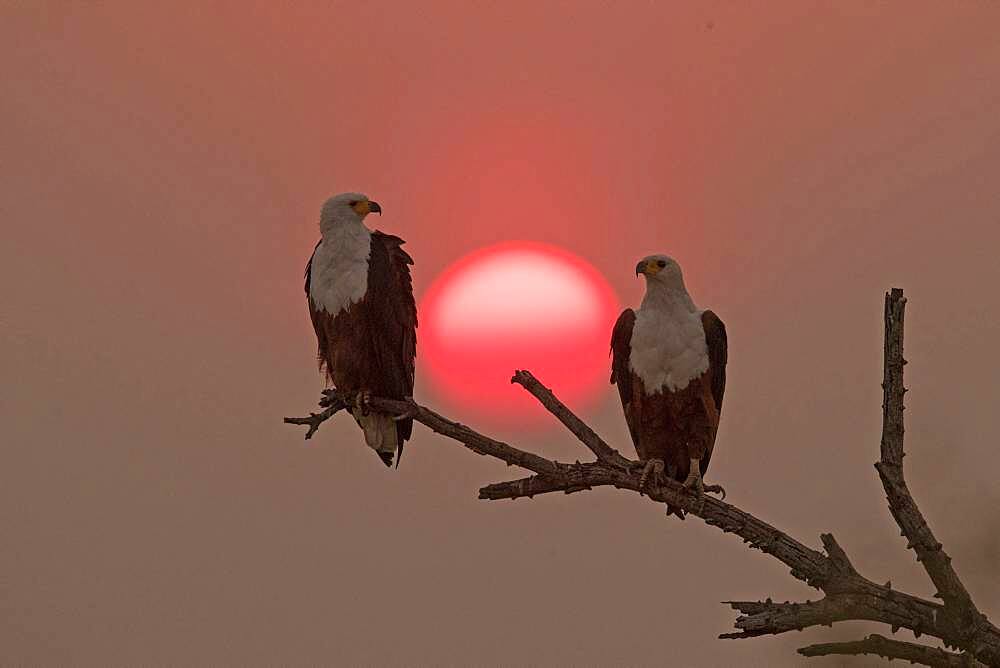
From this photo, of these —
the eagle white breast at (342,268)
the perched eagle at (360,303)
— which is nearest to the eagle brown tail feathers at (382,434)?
the perched eagle at (360,303)

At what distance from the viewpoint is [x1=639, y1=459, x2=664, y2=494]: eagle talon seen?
337 inches

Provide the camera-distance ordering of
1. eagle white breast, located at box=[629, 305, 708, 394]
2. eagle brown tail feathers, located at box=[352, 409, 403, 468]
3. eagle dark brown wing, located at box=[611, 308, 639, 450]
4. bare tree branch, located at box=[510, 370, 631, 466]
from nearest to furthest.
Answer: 1. bare tree branch, located at box=[510, 370, 631, 466]
2. eagle white breast, located at box=[629, 305, 708, 394]
3. eagle dark brown wing, located at box=[611, 308, 639, 450]
4. eagle brown tail feathers, located at box=[352, 409, 403, 468]

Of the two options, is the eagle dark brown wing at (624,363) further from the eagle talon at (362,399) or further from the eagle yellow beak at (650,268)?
the eagle talon at (362,399)

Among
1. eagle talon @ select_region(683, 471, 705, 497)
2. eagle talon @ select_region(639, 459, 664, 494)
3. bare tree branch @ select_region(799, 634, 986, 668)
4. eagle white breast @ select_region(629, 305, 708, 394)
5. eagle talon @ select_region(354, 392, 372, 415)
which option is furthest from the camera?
eagle talon @ select_region(354, 392, 372, 415)

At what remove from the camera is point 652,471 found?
28.7ft

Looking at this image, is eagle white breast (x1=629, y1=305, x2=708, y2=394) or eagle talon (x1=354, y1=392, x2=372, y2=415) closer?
eagle white breast (x1=629, y1=305, x2=708, y2=394)

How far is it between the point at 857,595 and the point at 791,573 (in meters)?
0.44

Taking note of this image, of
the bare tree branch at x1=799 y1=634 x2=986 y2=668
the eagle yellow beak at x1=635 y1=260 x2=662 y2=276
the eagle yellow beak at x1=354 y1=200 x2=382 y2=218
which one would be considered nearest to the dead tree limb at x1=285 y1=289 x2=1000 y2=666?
the bare tree branch at x1=799 y1=634 x2=986 y2=668

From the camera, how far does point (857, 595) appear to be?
7.00 meters

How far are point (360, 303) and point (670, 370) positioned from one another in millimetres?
2489

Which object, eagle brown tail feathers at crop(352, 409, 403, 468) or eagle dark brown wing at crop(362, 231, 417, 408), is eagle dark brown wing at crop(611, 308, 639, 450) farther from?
eagle brown tail feathers at crop(352, 409, 403, 468)

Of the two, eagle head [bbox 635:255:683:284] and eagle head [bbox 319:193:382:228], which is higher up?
eagle head [bbox 319:193:382:228]

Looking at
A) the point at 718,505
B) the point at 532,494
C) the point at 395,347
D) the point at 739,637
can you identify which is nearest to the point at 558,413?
the point at 532,494

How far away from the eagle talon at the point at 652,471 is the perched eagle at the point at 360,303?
241 cm
